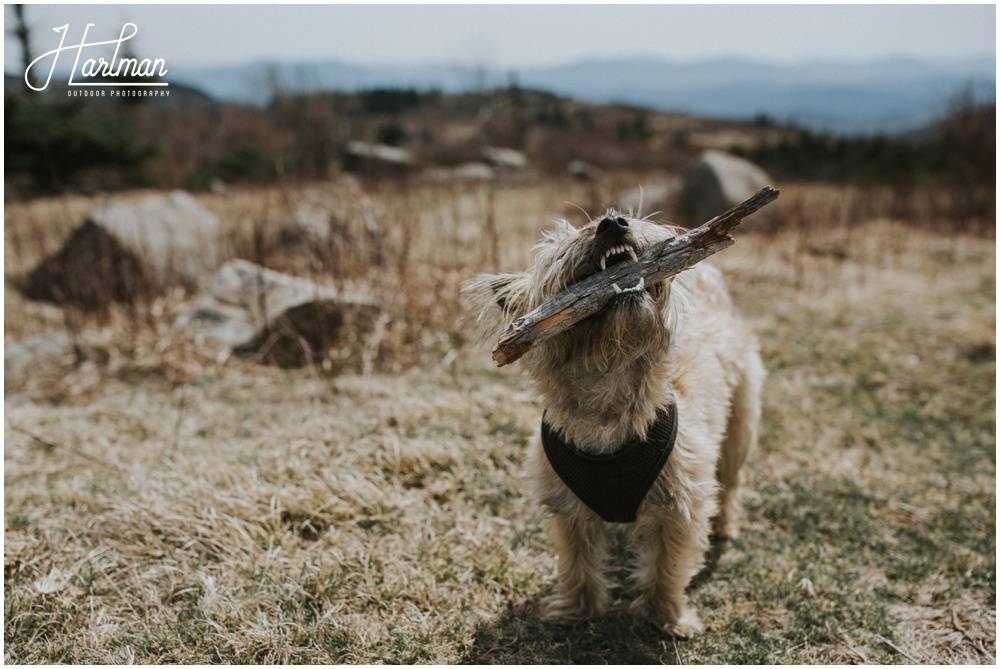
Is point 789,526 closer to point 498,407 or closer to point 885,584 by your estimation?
point 885,584

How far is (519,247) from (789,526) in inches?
253

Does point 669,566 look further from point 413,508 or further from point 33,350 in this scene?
point 33,350

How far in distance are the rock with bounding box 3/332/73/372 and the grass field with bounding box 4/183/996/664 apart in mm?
155

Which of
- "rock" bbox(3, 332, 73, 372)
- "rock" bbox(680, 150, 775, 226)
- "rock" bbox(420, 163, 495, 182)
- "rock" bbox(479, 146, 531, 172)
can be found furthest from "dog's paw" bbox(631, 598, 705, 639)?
"rock" bbox(479, 146, 531, 172)

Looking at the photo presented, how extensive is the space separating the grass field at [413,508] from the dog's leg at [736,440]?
17 cm

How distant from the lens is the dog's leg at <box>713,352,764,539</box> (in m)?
3.61

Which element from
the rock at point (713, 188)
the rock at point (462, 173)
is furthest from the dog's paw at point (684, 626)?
the rock at point (462, 173)

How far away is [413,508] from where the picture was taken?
3.88 m

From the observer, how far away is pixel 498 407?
509cm

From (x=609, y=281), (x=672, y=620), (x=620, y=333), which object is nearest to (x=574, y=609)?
(x=672, y=620)

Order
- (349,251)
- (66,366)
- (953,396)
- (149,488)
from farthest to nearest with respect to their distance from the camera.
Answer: (349,251) → (66,366) → (953,396) → (149,488)

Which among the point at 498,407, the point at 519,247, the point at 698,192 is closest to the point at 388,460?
the point at 498,407

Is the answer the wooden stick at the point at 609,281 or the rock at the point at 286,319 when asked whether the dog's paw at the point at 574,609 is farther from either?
the rock at the point at 286,319

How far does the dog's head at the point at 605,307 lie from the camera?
7.21 feet
